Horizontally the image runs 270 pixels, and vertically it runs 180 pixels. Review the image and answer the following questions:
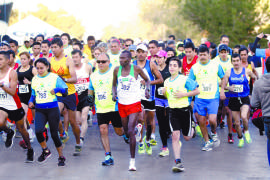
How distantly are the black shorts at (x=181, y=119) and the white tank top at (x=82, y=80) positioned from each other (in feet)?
10.0

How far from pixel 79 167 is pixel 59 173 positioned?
49 centimetres

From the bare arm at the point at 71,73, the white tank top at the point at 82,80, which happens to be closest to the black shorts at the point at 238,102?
the white tank top at the point at 82,80

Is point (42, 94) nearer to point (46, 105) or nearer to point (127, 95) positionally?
point (46, 105)

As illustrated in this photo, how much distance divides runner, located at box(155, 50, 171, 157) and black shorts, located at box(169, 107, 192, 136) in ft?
2.90

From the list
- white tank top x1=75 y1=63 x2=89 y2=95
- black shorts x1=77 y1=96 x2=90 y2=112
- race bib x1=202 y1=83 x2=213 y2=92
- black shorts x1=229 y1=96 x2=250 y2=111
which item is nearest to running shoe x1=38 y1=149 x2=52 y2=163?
black shorts x1=77 y1=96 x2=90 y2=112

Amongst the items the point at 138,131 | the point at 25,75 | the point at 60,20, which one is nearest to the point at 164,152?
the point at 138,131

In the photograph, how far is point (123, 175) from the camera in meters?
7.37

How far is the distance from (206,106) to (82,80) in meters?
2.93

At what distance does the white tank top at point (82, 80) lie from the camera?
35.0 feet

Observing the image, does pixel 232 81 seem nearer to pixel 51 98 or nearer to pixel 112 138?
pixel 112 138

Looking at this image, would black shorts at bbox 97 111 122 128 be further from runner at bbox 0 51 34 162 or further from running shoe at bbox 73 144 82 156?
runner at bbox 0 51 34 162

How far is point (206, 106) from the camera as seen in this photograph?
9.47 m

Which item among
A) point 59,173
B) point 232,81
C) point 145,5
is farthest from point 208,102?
point 145,5

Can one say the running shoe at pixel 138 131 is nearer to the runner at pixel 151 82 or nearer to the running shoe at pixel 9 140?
the runner at pixel 151 82
